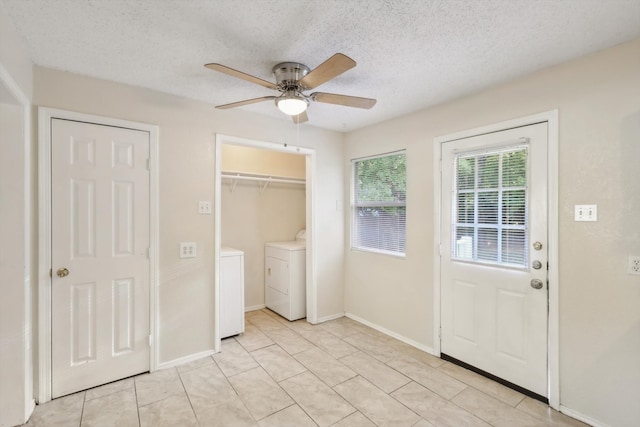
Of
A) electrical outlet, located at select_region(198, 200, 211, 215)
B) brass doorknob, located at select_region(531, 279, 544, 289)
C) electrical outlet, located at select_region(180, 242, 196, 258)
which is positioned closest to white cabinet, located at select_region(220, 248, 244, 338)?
electrical outlet, located at select_region(180, 242, 196, 258)

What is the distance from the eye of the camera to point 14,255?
186cm

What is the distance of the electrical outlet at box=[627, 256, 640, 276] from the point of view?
69.7 inches

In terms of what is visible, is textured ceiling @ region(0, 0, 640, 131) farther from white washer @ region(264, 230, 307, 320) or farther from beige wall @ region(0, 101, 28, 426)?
white washer @ region(264, 230, 307, 320)

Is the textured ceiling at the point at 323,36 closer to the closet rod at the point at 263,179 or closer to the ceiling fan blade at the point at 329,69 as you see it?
the ceiling fan blade at the point at 329,69

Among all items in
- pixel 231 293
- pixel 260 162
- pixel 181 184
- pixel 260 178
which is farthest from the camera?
pixel 260 162

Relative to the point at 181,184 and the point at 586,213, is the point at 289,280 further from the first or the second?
the point at 586,213

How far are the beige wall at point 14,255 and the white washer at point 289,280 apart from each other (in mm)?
2350

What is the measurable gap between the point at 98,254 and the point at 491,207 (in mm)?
3171

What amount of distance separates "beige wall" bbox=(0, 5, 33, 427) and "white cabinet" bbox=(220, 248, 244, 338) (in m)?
1.51

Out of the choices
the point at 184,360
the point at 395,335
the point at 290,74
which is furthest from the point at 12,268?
the point at 395,335

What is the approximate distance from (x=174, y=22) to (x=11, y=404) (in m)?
2.53

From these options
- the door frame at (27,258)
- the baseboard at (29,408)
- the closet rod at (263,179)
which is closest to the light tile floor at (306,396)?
the baseboard at (29,408)

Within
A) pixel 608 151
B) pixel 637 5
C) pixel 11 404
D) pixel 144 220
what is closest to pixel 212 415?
pixel 11 404

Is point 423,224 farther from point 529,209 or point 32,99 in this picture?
point 32,99
